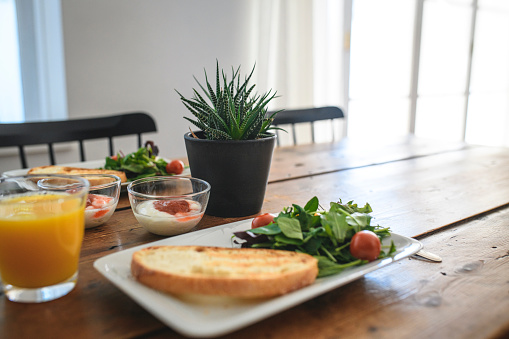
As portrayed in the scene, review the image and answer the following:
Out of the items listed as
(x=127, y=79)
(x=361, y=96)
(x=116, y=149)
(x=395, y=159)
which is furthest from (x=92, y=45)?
(x=361, y=96)

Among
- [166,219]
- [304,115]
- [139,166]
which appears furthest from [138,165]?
[304,115]

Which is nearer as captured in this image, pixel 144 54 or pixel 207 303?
pixel 207 303

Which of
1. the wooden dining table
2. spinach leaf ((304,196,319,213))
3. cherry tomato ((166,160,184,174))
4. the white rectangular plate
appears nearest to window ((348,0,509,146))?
the wooden dining table

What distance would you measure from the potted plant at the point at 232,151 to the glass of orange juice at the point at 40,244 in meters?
0.34

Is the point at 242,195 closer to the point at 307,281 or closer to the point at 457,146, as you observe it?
the point at 307,281

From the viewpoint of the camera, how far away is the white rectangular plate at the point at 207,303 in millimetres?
455

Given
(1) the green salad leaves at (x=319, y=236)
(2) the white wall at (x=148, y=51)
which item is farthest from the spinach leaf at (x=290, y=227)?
(2) the white wall at (x=148, y=51)

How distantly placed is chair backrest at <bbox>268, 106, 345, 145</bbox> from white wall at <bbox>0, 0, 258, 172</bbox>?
57 cm

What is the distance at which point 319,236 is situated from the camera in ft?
2.16

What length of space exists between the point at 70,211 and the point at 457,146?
1.84 meters

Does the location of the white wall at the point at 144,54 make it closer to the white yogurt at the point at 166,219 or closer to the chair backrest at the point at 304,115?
the chair backrest at the point at 304,115

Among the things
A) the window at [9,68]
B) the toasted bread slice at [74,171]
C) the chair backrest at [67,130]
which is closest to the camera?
the toasted bread slice at [74,171]

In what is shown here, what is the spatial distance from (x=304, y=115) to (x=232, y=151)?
4.35 feet

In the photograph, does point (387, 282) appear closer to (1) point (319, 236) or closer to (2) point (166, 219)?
(1) point (319, 236)
